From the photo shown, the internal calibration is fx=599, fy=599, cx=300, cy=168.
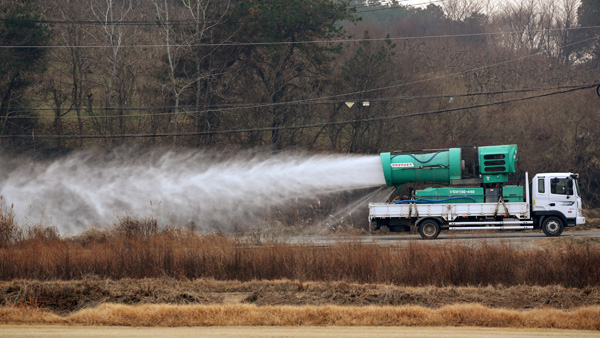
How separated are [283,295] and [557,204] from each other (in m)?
15.5

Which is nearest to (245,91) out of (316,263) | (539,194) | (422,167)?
(422,167)

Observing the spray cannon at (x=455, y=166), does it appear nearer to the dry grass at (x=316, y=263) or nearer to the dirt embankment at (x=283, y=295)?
the dry grass at (x=316, y=263)

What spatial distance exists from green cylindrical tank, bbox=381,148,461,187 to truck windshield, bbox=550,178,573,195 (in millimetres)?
4074

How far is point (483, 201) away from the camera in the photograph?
26734mm

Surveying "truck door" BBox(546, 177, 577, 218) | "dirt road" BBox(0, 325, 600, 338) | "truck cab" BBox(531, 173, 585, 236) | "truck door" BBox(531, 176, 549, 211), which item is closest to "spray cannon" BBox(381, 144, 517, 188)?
"truck door" BBox(531, 176, 549, 211)

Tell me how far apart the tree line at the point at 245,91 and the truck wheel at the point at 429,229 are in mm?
13585

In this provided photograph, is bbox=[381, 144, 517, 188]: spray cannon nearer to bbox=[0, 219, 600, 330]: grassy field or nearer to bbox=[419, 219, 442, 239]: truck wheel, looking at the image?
bbox=[419, 219, 442, 239]: truck wheel

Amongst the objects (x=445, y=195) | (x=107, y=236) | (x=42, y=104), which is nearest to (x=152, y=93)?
(x=42, y=104)

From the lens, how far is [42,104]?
46062 millimetres

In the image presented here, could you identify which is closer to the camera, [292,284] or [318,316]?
[318,316]

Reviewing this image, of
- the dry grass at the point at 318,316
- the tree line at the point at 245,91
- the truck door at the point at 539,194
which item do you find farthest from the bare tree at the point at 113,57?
the dry grass at the point at 318,316

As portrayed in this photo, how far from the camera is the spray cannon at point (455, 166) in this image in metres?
26.8

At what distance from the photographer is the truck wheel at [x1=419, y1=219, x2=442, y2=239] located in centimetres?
2664

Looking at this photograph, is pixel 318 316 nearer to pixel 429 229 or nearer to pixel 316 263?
pixel 316 263
